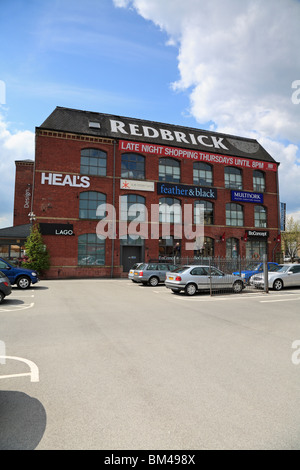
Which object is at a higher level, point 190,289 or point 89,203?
point 89,203

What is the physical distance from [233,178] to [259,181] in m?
3.73

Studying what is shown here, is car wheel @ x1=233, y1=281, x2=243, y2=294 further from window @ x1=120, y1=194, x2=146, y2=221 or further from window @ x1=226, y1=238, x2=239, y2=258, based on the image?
window @ x1=226, y1=238, x2=239, y2=258

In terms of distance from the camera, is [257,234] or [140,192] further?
[257,234]

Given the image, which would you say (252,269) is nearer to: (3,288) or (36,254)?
(3,288)

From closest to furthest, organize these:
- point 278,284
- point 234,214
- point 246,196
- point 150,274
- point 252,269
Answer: point 278,284
point 252,269
point 150,274
point 234,214
point 246,196

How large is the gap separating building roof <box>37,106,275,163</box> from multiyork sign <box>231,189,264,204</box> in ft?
14.8

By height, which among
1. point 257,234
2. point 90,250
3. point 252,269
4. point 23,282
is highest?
point 257,234

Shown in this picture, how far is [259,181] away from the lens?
3366 cm

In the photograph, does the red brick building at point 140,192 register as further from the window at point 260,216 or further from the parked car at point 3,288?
the parked car at point 3,288

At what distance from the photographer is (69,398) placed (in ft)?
11.2

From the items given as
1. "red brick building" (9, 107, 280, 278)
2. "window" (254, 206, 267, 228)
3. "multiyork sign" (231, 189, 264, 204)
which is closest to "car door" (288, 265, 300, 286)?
Answer: "red brick building" (9, 107, 280, 278)

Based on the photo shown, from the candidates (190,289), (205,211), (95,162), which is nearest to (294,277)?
(190,289)

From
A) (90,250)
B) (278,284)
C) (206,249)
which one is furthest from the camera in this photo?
(206,249)
